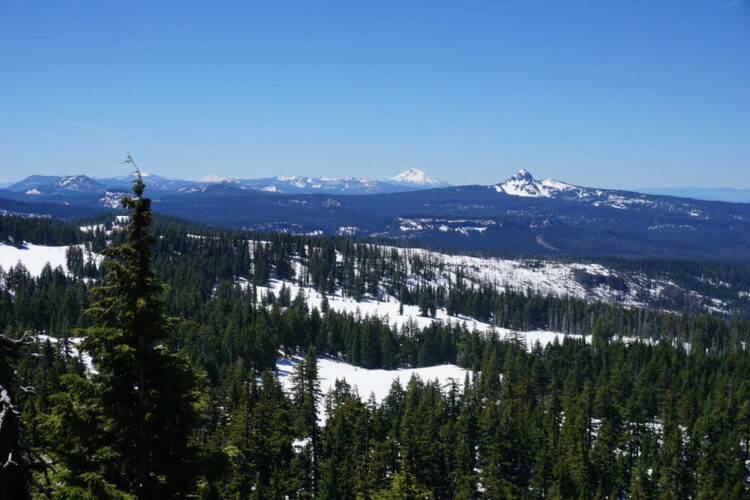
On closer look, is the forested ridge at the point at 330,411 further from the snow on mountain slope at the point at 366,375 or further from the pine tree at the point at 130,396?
the snow on mountain slope at the point at 366,375

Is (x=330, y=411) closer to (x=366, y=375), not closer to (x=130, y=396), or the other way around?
(x=366, y=375)

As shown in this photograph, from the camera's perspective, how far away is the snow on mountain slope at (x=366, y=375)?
11094cm

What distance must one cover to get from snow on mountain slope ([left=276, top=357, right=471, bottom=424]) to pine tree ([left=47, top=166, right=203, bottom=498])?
92.5 meters

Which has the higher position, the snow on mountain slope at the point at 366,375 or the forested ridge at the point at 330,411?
the forested ridge at the point at 330,411

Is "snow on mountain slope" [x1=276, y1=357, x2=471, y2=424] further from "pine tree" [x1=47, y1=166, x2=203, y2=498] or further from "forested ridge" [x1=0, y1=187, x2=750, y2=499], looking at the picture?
"pine tree" [x1=47, y1=166, x2=203, y2=498]

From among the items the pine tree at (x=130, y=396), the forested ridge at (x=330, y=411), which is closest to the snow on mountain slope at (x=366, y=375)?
the forested ridge at (x=330, y=411)

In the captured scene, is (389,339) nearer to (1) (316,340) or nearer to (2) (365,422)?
(1) (316,340)

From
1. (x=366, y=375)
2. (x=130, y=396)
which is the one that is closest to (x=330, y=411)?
(x=366, y=375)

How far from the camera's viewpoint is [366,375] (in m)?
125

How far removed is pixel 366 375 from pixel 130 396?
11583cm

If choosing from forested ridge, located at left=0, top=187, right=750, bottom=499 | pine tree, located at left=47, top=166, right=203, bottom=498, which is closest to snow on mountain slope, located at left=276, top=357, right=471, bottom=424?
forested ridge, located at left=0, top=187, right=750, bottom=499

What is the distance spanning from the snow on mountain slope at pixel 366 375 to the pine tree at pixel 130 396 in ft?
303

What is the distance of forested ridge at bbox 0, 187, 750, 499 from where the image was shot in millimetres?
13008

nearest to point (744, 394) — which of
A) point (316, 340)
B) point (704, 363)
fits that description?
point (704, 363)
